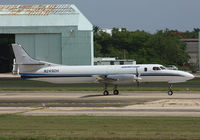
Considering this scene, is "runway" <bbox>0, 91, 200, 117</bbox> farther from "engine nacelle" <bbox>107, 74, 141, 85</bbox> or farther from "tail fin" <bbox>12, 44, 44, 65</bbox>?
"tail fin" <bbox>12, 44, 44, 65</bbox>

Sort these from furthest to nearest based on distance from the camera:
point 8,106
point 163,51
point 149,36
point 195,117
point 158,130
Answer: point 149,36
point 163,51
point 8,106
point 195,117
point 158,130

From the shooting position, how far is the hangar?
86.8 metres

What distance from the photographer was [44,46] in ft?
287

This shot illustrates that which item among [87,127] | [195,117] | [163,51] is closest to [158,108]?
[195,117]

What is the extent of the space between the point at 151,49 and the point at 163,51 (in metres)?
5.71

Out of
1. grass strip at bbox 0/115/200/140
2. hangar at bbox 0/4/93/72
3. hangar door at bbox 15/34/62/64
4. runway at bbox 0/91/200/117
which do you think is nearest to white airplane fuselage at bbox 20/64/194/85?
runway at bbox 0/91/200/117

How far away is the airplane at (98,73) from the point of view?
43250 millimetres

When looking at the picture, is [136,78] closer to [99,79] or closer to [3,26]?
[99,79]

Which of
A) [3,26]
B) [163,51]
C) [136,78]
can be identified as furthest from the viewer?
[163,51]

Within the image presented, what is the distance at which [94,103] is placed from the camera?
1411 inches

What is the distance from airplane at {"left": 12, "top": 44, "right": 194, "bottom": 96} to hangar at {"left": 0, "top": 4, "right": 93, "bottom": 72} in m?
41.4

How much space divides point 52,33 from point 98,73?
44729 mm

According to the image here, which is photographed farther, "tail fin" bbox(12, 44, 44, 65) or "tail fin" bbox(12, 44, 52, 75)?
"tail fin" bbox(12, 44, 44, 65)

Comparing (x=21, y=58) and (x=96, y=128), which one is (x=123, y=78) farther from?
(x=96, y=128)
